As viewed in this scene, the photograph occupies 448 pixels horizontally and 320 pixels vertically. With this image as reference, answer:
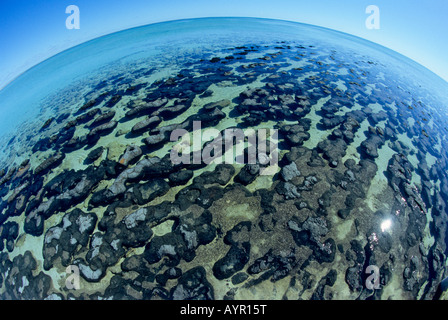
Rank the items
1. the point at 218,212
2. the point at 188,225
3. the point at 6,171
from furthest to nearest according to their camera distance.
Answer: the point at 6,171 → the point at 218,212 → the point at 188,225

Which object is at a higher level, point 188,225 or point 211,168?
point 211,168

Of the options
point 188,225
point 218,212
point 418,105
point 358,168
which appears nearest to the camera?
point 188,225

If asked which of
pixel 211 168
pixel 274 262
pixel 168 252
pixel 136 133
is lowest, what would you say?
pixel 274 262

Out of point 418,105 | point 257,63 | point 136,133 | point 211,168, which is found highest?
point 257,63

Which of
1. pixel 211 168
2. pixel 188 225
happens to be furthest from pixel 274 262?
pixel 211 168

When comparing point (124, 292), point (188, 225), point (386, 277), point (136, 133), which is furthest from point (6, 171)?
point (386, 277)

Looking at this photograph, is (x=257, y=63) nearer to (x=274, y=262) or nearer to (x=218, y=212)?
(x=218, y=212)

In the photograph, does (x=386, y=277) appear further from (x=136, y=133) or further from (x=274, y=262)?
(x=136, y=133)

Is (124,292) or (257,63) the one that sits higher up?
(257,63)

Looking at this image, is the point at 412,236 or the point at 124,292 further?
the point at 412,236
